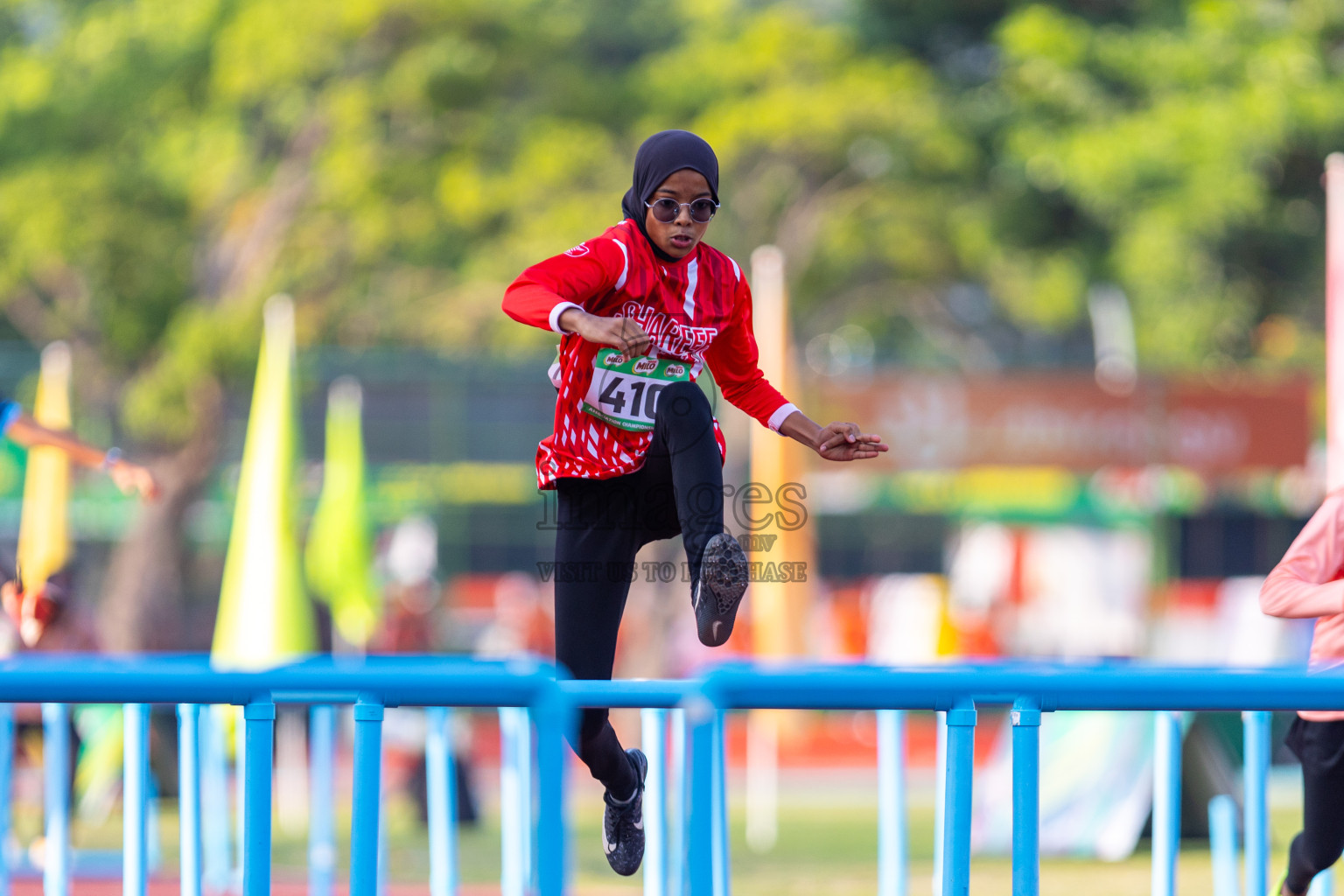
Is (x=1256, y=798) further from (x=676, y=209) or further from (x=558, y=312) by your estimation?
(x=558, y=312)

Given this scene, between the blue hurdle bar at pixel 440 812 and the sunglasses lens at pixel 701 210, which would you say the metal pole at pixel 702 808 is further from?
the blue hurdle bar at pixel 440 812

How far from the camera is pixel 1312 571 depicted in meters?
4.11

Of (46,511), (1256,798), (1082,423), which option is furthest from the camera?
(1082,423)

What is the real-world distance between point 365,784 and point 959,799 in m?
1.28

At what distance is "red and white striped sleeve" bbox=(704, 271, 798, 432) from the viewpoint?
4082 mm

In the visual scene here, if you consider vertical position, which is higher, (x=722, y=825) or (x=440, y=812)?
(x=722, y=825)

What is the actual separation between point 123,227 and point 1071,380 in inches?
424

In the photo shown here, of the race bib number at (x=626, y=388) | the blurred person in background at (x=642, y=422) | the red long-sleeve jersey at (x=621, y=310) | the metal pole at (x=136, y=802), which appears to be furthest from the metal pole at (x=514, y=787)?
the race bib number at (x=626, y=388)

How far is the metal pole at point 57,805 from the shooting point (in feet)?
18.1

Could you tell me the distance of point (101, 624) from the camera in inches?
751

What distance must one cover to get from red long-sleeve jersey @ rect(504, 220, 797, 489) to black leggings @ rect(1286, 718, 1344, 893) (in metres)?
1.77

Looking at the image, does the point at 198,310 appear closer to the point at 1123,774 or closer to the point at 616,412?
the point at 1123,774

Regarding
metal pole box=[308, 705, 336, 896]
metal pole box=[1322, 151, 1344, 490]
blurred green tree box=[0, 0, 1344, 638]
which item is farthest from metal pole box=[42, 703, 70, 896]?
blurred green tree box=[0, 0, 1344, 638]

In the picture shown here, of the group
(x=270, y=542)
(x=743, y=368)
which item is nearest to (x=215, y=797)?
(x=270, y=542)
